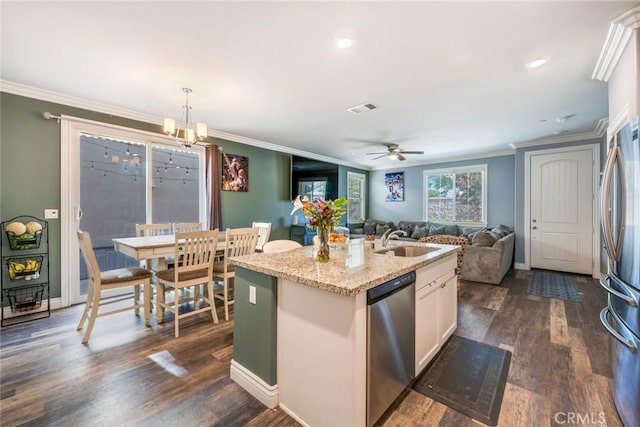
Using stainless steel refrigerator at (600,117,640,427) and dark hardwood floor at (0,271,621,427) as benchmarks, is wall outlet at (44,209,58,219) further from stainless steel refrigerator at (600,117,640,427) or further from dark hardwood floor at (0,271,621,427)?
stainless steel refrigerator at (600,117,640,427)

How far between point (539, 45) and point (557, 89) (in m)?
1.14

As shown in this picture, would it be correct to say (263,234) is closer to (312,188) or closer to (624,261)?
(312,188)

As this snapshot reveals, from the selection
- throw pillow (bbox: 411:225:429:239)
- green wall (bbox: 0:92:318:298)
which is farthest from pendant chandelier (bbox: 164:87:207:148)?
throw pillow (bbox: 411:225:429:239)

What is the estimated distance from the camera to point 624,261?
60.8 inches

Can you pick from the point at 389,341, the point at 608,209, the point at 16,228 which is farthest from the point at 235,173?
the point at 608,209

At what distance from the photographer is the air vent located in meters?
3.38

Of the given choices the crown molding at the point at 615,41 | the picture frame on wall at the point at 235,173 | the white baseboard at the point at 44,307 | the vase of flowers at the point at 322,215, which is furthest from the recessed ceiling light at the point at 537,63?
the white baseboard at the point at 44,307

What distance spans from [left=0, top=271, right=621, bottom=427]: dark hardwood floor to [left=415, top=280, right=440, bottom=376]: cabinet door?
28cm

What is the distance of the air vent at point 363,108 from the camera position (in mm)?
3376

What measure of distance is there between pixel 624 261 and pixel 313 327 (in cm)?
182

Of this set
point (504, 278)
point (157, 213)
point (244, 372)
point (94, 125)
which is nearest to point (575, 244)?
point (504, 278)

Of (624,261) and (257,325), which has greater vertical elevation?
(624,261)

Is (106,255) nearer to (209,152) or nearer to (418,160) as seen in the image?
→ (209,152)

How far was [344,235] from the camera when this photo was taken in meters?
2.31
